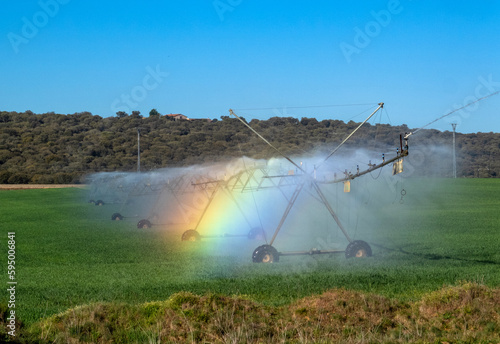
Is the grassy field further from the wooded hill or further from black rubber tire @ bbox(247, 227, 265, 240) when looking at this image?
the wooded hill

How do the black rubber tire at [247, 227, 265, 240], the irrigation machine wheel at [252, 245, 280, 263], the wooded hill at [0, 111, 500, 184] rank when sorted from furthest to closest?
the wooded hill at [0, 111, 500, 184], the black rubber tire at [247, 227, 265, 240], the irrigation machine wheel at [252, 245, 280, 263]

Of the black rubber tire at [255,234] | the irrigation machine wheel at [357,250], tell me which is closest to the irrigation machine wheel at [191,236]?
the black rubber tire at [255,234]

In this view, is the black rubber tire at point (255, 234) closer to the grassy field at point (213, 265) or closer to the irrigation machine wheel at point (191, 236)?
the grassy field at point (213, 265)

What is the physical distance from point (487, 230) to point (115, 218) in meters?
22.0

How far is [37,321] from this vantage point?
13602 millimetres

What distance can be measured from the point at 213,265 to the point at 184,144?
209ft

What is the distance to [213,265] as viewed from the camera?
74.9 ft

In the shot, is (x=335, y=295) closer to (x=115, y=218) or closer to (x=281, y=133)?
(x=115, y=218)

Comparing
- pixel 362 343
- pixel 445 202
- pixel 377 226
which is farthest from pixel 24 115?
pixel 362 343

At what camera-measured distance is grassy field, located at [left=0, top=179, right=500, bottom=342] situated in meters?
17.5

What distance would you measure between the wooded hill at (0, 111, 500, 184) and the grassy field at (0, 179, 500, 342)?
28.1 m

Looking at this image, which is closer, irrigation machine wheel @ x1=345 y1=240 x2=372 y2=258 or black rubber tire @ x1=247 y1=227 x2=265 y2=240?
irrigation machine wheel @ x1=345 y1=240 x2=372 y2=258

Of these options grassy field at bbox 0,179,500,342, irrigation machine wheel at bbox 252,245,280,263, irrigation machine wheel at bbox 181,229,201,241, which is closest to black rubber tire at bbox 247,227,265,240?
grassy field at bbox 0,179,500,342

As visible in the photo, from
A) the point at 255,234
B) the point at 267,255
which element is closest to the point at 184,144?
the point at 255,234
